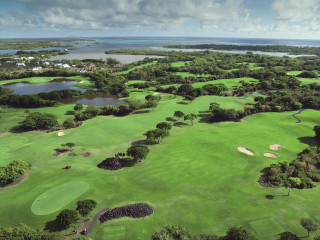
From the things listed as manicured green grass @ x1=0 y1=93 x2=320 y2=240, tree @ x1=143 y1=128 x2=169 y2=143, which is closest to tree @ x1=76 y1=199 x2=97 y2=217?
manicured green grass @ x1=0 y1=93 x2=320 y2=240

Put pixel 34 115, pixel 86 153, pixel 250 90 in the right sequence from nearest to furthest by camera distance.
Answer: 1. pixel 86 153
2. pixel 34 115
3. pixel 250 90

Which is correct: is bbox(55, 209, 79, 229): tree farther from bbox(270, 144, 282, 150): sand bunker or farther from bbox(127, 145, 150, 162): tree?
bbox(270, 144, 282, 150): sand bunker

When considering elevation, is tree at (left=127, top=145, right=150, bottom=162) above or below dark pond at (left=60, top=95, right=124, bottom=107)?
above

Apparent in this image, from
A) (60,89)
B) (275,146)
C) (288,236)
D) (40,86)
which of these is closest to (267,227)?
(288,236)

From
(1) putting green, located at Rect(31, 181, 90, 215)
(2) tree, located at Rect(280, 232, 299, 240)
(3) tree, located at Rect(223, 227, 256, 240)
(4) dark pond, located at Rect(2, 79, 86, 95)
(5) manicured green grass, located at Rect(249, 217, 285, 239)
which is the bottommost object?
(1) putting green, located at Rect(31, 181, 90, 215)

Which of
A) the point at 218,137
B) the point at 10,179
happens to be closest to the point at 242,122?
the point at 218,137

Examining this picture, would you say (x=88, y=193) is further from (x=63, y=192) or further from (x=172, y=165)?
(x=172, y=165)

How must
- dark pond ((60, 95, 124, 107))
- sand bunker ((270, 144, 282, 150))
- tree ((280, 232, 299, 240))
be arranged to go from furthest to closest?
dark pond ((60, 95, 124, 107))
sand bunker ((270, 144, 282, 150))
tree ((280, 232, 299, 240))
